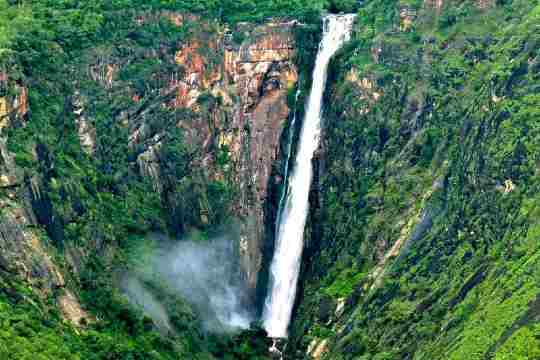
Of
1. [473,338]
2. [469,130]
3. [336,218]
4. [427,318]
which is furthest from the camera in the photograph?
[336,218]

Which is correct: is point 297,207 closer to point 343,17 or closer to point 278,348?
point 278,348

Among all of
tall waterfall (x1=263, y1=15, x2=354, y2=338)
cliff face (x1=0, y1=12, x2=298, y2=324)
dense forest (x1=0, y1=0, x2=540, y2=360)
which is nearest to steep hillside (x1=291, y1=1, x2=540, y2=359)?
dense forest (x1=0, y1=0, x2=540, y2=360)

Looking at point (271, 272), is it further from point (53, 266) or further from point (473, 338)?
point (473, 338)

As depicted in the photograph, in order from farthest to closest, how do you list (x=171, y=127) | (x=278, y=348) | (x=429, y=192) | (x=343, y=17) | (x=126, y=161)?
(x=343, y=17)
(x=171, y=127)
(x=126, y=161)
(x=278, y=348)
(x=429, y=192)

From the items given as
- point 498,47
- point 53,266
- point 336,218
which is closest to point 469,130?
point 498,47

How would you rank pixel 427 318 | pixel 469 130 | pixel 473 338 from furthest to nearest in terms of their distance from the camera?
1. pixel 469 130
2. pixel 427 318
3. pixel 473 338

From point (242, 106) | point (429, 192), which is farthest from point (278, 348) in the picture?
point (242, 106)

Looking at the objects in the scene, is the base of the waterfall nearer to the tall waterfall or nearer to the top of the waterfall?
the tall waterfall
